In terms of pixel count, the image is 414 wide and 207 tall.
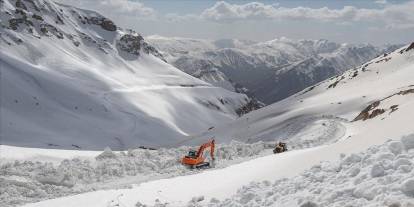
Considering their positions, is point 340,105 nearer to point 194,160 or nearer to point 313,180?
point 194,160

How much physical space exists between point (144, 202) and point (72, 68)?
152m

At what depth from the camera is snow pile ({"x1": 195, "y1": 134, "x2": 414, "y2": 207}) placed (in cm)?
1151

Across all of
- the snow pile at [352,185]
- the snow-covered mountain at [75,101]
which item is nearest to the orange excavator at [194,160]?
the snow pile at [352,185]

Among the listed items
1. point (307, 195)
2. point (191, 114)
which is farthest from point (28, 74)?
point (307, 195)

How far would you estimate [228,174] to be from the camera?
22188 millimetres

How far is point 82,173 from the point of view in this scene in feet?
78.9

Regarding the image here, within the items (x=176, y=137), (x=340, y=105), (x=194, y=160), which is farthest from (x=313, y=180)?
Answer: (x=176, y=137)

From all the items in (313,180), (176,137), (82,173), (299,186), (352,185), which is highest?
(176,137)

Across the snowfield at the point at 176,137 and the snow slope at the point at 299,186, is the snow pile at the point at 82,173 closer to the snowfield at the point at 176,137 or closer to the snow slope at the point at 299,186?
the snowfield at the point at 176,137

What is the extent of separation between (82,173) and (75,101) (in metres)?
111

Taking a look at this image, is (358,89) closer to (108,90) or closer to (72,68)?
(108,90)

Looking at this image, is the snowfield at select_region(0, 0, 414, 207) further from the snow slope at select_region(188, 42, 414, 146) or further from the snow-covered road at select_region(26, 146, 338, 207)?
the snow slope at select_region(188, 42, 414, 146)

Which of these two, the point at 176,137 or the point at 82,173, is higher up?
the point at 176,137

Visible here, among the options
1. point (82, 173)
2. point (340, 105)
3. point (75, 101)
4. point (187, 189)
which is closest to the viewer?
point (187, 189)
